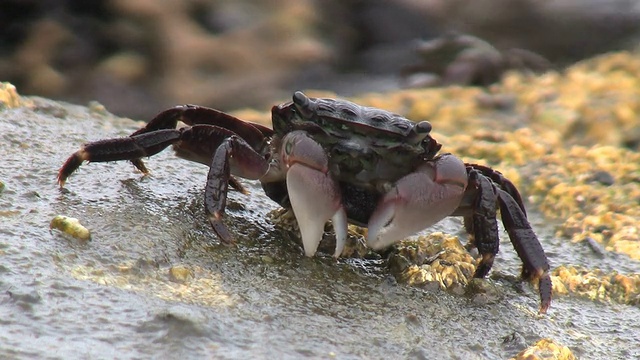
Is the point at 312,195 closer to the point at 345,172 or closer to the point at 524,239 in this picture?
the point at 345,172

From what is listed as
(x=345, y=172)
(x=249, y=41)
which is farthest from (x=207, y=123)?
(x=249, y=41)

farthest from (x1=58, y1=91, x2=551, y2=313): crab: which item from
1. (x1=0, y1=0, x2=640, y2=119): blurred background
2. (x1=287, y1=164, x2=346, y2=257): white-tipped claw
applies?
(x1=0, y1=0, x2=640, y2=119): blurred background

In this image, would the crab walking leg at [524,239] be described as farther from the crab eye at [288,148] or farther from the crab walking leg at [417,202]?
the crab eye at [288,148]

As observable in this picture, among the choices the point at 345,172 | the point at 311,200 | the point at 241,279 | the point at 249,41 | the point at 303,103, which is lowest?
the point at 241,279

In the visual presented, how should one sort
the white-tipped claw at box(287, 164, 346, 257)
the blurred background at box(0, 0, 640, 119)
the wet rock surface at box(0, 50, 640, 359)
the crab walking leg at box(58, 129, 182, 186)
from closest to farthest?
the wet rock surface at box(0, 50, 640, 359)
the white-tipped claw at box(287, 164, 346, 257)
the crab walking leg at box(58, 129, 182, 186)
the blurred background at box(0, 0, 640, 119)

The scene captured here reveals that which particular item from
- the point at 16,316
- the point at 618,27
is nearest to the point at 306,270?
the point at 16,316

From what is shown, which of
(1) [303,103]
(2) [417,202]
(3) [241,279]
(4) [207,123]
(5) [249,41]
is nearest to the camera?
(3) [241,279]

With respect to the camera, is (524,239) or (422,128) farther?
(524,239)

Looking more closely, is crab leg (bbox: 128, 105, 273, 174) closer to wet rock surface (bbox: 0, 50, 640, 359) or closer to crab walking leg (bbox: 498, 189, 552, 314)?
wet rock surface (bbox: 0, 50, 640, 359)

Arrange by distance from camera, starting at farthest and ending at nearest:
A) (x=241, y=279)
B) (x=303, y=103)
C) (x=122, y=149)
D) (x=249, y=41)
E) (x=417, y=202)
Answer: (x=249, y=41) < (x=122, y=149) < (x=303, y=103) < (x=417, y=202) < (x=241, y=279)
